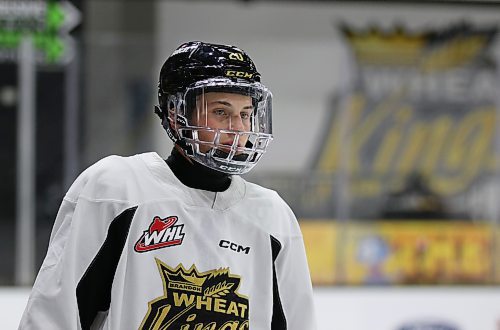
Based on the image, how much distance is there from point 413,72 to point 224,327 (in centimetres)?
329

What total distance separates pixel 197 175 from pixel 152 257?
0.44 ft

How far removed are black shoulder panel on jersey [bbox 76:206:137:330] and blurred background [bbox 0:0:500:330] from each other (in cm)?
236

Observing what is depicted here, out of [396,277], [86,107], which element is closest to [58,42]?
[86,107]

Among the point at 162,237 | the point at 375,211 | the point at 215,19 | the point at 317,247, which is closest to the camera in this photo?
the point at 162,237

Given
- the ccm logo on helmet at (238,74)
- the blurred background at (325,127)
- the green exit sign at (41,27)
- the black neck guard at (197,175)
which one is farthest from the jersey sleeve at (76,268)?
the green exit sign at (41,27)

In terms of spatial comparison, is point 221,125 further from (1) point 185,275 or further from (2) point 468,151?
(2) point 468,151

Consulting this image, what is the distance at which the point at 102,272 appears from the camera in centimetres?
131

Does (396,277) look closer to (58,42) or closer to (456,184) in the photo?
(456,184)

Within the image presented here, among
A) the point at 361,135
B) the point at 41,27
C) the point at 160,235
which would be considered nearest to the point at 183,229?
the point at 160,235

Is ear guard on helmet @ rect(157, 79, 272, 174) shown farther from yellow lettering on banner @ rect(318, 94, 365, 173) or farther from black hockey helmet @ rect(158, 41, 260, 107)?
yellow lettering on banner @ rect(318, 94, 365, 173)

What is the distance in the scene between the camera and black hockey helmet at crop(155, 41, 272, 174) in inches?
52.7

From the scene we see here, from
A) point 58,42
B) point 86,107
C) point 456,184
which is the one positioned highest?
point 58,42

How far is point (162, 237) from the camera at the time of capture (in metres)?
1.32

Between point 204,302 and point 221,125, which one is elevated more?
point 221,125
